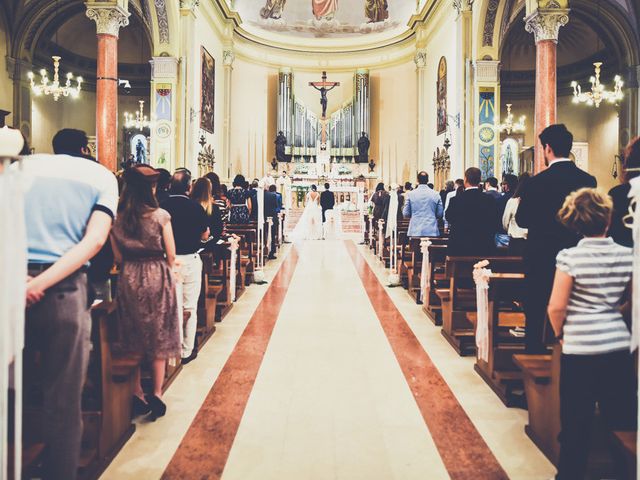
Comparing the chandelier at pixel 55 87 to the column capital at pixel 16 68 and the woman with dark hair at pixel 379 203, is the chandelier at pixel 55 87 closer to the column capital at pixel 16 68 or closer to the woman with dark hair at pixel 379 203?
the column capital at pixel 16 68

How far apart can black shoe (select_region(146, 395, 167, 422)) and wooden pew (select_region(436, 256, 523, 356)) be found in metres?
2.54

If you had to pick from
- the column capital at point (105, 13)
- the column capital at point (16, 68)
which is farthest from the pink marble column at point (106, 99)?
the column capital at point (16, 68)

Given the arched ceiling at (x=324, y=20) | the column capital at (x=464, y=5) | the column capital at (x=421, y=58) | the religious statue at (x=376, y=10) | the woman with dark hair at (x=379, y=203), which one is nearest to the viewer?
the woman with dark hair at (x=379, y=203)

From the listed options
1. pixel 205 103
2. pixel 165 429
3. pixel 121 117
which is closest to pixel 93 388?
pixel 165 429

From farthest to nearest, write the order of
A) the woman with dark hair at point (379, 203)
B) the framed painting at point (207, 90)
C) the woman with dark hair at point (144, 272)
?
1. the framed painting at point (207, 90)
2. the woman with dark hair at point (379, 203)
3. the woman with dark hair at point (144, 272)

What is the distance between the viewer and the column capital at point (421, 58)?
67.4 ft

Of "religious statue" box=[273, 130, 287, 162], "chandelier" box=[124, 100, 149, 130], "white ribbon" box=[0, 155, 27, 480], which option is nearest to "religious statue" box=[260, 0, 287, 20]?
"religious statue" box=[273, 130, 287, 162]

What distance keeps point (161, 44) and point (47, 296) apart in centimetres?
1369

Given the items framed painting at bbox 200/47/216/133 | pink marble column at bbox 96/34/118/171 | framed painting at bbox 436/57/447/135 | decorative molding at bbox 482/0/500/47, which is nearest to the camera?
pink marble column at bbox 96/34/118/171

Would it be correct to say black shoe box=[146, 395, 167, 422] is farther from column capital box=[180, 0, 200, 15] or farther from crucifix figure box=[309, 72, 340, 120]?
crucifix figure box=[309, 72, 340, 120]

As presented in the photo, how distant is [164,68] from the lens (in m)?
14.5

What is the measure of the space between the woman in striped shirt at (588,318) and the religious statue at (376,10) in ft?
74.7

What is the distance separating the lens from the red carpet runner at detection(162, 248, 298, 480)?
293 centimetres

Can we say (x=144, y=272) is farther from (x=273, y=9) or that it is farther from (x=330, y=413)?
(x=273, y=9)
